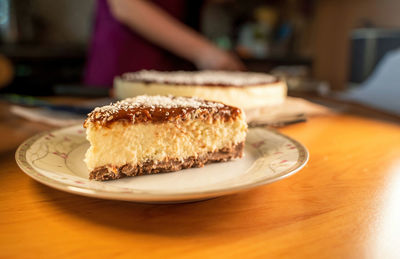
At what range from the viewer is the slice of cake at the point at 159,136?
0.66 metres

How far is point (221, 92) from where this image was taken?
3.97ft

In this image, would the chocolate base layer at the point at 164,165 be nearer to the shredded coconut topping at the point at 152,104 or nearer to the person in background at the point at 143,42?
the shredded coconut topping at the point at 152,104

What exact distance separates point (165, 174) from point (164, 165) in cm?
2

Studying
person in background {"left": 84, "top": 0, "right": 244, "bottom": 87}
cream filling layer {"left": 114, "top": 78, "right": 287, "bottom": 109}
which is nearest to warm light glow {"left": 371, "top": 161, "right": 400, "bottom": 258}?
cream filling layer {"left": 114, "top": 78, "right": 287, "bottom": 109}

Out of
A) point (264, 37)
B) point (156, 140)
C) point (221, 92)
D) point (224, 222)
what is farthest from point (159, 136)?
point (264, 37)

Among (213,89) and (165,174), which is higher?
(213,89)

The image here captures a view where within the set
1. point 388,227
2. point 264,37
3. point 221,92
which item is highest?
point 264,37

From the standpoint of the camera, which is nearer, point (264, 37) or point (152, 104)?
point (152, 104)

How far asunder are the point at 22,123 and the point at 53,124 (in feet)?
0.43

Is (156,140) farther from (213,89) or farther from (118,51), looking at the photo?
(118,51)

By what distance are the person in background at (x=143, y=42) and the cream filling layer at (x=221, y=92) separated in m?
0.55

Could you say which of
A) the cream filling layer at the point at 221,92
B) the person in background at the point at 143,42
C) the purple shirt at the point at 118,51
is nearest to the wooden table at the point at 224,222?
the cream filling layer at the point at 221,92

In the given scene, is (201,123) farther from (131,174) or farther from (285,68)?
(285,68)

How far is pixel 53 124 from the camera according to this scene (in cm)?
116
